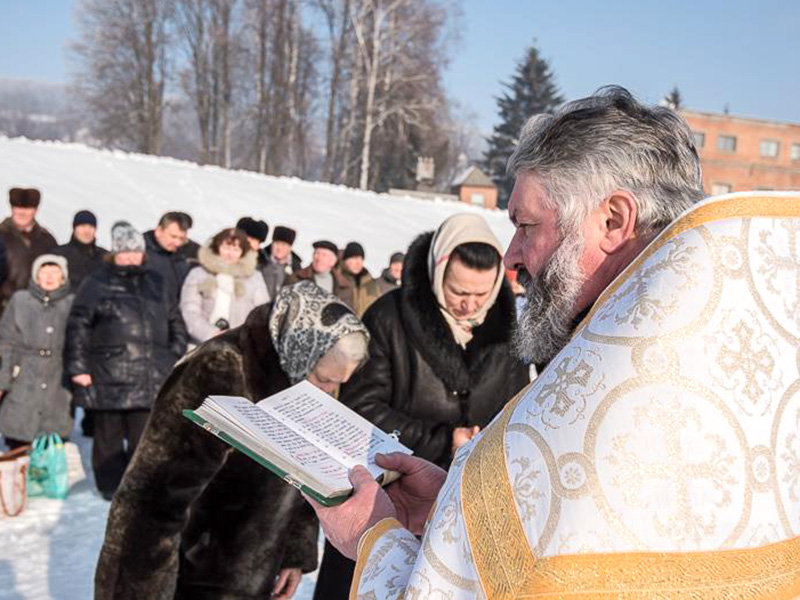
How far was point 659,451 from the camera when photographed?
95cm

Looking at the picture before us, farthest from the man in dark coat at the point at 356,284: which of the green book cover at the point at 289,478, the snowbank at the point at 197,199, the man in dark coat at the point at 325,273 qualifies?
the green book cover at the point at 289,478

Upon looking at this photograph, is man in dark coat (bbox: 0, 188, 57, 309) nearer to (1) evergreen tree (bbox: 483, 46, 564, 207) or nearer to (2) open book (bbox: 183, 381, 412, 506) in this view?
(2) open book (bbox: 183, 381, 412, 506)

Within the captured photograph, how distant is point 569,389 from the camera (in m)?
1.01

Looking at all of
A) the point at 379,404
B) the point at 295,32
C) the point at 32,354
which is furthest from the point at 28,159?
the point at 295,32

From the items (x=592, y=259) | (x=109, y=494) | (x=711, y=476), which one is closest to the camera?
(x=711, y=476)

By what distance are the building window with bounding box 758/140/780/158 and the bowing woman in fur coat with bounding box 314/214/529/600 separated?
43798mm

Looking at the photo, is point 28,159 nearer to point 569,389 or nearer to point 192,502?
point 192,502

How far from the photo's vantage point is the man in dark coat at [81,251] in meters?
6.62

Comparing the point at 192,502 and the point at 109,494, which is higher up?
the point at 192,502

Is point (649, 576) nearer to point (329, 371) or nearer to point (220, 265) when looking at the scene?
point (329, 371)

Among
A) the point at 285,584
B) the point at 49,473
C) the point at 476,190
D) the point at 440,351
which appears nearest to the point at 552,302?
the point at 440,351

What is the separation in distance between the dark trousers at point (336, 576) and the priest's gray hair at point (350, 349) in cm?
69

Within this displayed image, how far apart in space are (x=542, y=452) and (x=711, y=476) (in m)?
0.20

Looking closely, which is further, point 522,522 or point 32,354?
point 32,354
